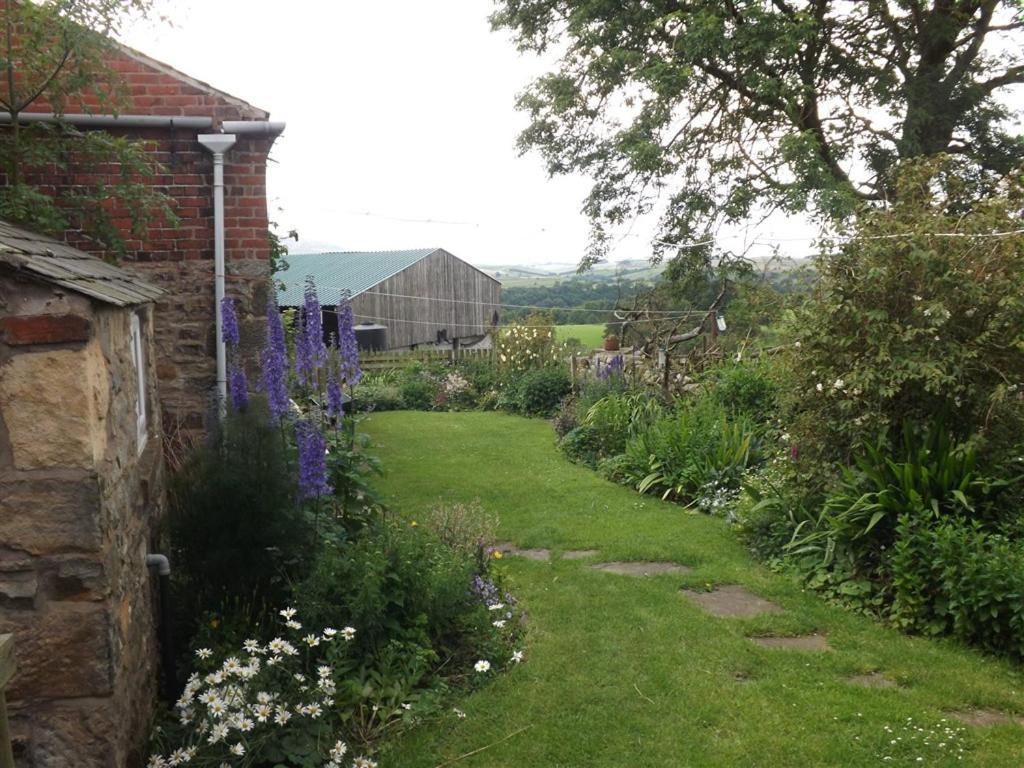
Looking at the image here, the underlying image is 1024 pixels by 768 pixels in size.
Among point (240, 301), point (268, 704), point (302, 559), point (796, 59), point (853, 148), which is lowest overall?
point (268, 704)

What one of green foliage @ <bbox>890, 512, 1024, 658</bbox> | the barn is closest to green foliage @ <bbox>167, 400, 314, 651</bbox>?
green foliage @ <bbox>890, 512, 1024, 658</bbox>

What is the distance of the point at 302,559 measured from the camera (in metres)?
4.23

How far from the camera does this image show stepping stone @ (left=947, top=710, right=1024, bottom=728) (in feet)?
12.3

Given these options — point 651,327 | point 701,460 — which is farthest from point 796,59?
point 701,460

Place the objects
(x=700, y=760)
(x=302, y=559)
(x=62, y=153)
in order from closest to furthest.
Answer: (x=700, y=760)
(x=302, y=559)
(x=62, y=153)

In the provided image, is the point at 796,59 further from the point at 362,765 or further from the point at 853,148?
the point at 362,765

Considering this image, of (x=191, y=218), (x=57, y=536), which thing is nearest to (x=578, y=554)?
(x=191, y=218)

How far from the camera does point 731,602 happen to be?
537cm

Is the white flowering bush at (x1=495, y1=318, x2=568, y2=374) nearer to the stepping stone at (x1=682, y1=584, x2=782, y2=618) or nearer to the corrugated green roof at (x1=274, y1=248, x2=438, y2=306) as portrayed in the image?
the corrugated green roof at (x1=274, y1=248, x2=438, y2=306)

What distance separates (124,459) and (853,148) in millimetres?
12163

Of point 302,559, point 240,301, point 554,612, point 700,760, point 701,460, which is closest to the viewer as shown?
point 700,760

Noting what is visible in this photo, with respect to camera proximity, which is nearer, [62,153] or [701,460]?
[62,153]

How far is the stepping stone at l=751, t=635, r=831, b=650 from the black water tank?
15.7m

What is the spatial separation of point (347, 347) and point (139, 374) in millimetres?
1227
